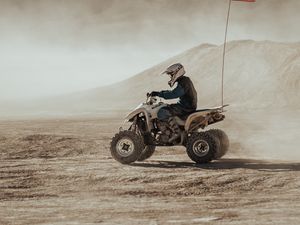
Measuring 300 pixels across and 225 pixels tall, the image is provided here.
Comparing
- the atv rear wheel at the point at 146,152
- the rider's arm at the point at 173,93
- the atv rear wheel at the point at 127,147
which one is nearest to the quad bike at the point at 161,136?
the atv rear wheel at the point at 127,147

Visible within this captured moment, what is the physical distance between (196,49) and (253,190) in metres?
95.7

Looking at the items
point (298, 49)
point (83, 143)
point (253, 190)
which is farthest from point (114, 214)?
point (298, 49)

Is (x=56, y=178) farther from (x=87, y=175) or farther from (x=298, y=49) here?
(x=298, y=49)

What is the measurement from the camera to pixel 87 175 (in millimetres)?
11656

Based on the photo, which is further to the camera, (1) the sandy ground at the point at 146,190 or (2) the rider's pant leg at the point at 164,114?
(2) the rider's pant leg at the point at 164,114

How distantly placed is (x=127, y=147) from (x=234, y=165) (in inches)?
85.1

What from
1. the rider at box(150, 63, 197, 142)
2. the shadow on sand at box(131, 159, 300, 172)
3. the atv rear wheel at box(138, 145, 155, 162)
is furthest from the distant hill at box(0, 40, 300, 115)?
the rider at box(150, 63, 197, 142)

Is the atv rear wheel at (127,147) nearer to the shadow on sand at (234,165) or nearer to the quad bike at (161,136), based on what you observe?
the quad bike at (161,136)

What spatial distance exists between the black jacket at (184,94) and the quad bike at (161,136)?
8.1 inches

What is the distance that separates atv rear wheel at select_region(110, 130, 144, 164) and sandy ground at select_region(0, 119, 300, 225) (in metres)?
0.21

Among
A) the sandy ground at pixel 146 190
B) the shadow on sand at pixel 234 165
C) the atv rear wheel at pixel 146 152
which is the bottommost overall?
the sandy ground at pixel 146 190

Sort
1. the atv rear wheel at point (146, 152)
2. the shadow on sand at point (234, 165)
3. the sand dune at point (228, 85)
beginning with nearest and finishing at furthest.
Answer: the shadow on sand at point (234, 165) → the atv rear wheel at point (146, 152) → the sand dune at point (228, 85)

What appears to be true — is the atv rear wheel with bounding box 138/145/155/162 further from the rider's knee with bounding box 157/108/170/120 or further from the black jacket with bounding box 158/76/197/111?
the black jacket with bounding box 158/76/197/111

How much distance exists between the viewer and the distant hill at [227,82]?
Result: 66.9m
